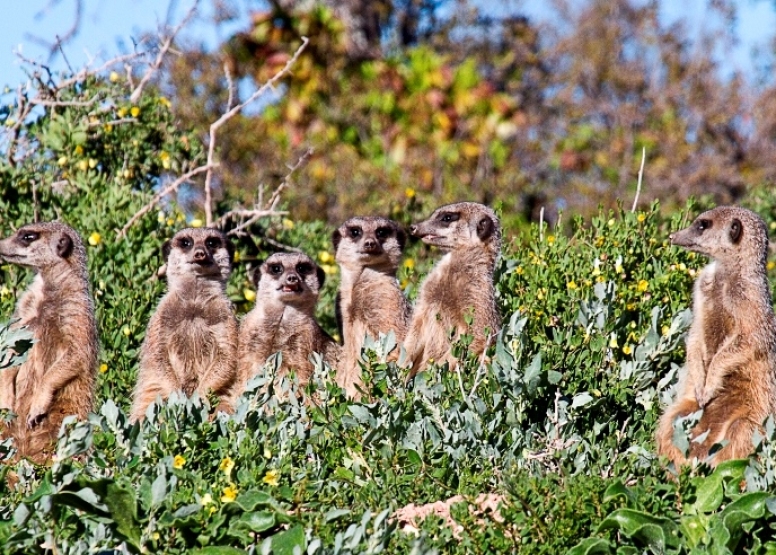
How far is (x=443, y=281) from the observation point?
6.68 metres

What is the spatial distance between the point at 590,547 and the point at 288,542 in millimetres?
972

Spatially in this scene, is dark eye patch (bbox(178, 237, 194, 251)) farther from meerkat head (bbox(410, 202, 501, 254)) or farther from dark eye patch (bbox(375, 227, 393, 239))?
meerkat head (bbox(410, 202, 501, 254))

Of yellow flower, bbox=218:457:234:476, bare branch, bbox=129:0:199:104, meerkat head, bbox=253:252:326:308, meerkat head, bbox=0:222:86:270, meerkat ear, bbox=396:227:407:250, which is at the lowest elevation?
yellow flower, bbox=218:457:234:476

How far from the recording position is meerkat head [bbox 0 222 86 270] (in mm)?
6598

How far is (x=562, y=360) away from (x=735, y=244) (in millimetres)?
963

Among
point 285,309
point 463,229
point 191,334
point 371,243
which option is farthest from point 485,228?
point 191,334

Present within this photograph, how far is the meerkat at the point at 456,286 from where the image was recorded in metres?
6.50

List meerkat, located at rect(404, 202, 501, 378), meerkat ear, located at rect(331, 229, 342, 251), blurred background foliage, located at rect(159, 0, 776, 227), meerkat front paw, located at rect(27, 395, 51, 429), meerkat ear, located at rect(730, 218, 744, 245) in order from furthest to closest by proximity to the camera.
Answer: blurred background foliage, located at rect(159, 0, 776, 227) < meerkat ear, located at rect(331, 229, 342, 251) < meerkat, located at rect(404, 202, 501, 378) < meerkat front paw, located at rect(27, 395, 51, 429) < meerkat ear, located at rect(730, 218, 744, 245)

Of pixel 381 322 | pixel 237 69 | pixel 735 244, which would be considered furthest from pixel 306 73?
pixel 735 244

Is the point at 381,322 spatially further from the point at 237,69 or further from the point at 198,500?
the point at 237,69

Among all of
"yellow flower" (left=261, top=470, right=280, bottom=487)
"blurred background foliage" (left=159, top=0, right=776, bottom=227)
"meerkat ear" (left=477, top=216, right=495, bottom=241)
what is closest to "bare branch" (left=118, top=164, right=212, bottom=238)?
"meerkat ear" (left=477, top=216, right=495, bottom=241)

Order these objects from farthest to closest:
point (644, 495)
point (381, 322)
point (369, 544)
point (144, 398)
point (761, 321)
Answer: point (381, 322) < point (144, 398) < point (761, 321) < point (644, 495) < point (369, 544)

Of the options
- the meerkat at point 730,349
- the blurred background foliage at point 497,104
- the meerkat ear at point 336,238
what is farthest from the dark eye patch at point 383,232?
the blurred background foliage at point 497,104

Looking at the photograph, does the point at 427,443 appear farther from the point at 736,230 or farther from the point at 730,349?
the point at 736,230
